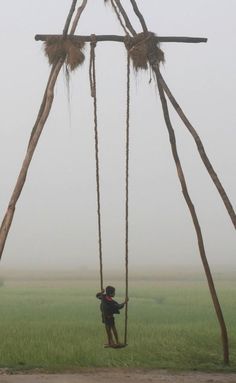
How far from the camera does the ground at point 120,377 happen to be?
8.01 meters

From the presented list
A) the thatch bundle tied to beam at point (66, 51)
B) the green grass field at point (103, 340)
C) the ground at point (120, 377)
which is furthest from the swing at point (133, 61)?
the green grass field at point (103, 340)

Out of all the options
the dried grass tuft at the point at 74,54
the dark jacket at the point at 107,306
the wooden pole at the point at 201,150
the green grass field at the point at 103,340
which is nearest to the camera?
the dark jacket at the point at 107,306

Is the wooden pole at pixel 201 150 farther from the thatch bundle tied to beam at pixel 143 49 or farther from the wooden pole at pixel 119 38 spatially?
the wooden pole at pixel 119 38

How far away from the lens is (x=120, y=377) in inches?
326

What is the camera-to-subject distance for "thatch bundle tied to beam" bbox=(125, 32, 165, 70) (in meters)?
8.47

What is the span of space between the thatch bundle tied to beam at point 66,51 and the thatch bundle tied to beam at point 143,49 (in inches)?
27.9

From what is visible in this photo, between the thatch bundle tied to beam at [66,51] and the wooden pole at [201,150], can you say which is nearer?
the thatch bundle tied to beam at [66,51]

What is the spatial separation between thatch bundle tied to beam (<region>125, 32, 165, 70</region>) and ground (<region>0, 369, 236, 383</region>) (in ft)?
14.3

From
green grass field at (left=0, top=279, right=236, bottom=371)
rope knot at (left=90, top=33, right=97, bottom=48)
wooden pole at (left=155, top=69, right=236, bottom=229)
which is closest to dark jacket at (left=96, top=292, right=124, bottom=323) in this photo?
green grass field at (left=0, top=279, right=236, bottom=371)

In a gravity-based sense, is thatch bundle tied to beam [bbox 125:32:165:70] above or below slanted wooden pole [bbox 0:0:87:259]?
above

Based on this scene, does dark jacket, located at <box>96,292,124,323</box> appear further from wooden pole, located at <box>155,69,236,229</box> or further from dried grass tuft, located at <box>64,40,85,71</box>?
dried grass tuft, located at <box>64,40,85,71</box>

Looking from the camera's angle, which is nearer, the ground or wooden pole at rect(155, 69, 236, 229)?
the ground

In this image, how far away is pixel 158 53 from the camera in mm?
8633

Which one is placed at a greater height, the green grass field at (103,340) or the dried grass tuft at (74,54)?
the dried grass tuft at (74,54)
